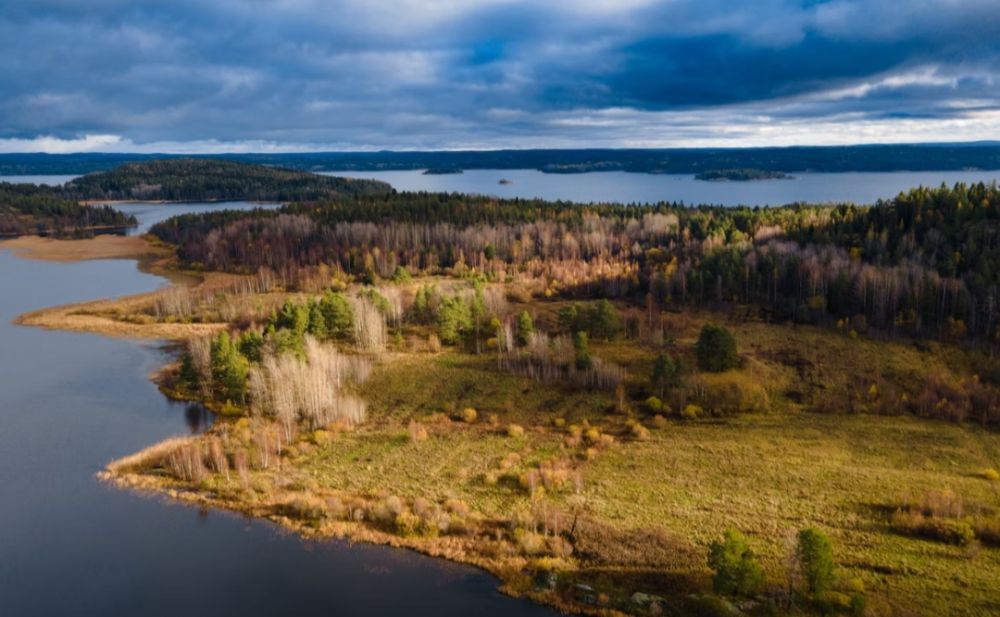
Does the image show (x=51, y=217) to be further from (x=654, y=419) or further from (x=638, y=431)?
(x=638, y=431)

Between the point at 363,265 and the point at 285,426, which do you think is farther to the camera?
the point at 363,265

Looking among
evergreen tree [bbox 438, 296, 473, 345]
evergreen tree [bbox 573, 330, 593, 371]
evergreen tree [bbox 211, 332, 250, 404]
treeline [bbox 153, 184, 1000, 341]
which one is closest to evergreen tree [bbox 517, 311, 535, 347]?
evergreen tree [bbox 573, 330, 593, 371]

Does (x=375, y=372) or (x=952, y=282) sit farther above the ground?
(x=952, y=282)

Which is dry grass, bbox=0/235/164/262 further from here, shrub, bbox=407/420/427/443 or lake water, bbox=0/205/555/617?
shrub, bbox=407/420/427/443

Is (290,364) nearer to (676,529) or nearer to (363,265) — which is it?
(676,529)

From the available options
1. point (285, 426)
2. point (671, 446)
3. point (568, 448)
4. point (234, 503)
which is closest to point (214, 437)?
point (285, 426)

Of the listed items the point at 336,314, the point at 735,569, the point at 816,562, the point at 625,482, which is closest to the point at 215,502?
the point at 625,482

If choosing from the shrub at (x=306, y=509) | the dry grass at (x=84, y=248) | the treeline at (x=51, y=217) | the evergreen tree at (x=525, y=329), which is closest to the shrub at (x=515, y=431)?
the shrub at (x=306, y=509)
